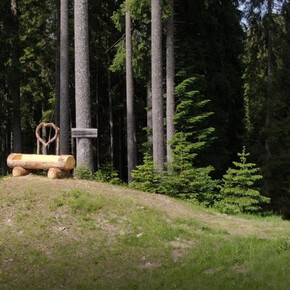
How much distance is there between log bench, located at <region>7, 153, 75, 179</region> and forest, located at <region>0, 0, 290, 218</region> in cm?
135

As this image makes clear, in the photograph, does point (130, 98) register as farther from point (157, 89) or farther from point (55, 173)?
point (55, 173)

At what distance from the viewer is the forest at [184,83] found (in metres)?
13.0

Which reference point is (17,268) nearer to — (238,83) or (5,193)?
(5,193)

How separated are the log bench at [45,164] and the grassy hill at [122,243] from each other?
13.3 inches

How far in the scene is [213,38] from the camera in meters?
19.0

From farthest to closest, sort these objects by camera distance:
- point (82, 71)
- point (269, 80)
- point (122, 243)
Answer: point (269, 80), point (82, 71), point (122, 243)

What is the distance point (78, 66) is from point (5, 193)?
5.05 m

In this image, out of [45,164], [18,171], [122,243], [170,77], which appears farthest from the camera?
[170,77]

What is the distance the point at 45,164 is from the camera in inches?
443

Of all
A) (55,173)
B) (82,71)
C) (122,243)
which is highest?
(82,71)

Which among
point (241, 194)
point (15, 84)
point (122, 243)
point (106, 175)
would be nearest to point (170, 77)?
point (106, 175)

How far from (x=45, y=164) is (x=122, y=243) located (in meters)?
4.33

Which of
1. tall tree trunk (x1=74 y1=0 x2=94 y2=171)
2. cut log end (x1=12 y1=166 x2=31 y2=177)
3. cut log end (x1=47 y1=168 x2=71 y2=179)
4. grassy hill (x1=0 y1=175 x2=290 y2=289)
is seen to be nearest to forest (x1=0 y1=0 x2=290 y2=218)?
tall tree trunk (x1=74 y1=0 x2=94 y2=171)

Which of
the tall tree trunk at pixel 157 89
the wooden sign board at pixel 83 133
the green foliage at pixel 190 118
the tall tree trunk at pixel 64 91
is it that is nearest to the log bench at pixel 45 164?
the wooden sign board at pixel 83 133
